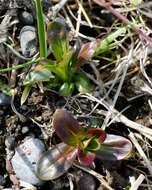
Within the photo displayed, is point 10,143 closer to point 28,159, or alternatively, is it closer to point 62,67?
point 28,159

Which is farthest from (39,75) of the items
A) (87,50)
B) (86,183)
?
Result: (86,183)

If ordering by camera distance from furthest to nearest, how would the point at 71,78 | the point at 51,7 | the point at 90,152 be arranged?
the point at 51,7, the point at 71,78, the point at 90,152

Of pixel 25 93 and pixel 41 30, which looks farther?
pixel 25 93

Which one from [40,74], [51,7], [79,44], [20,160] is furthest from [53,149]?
[51,7]

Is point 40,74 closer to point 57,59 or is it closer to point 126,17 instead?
point 57,59

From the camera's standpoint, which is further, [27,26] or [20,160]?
[27,26]

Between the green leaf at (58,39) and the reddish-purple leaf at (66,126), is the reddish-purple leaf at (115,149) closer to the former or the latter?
the reddish-purple leaf at (66,126)
